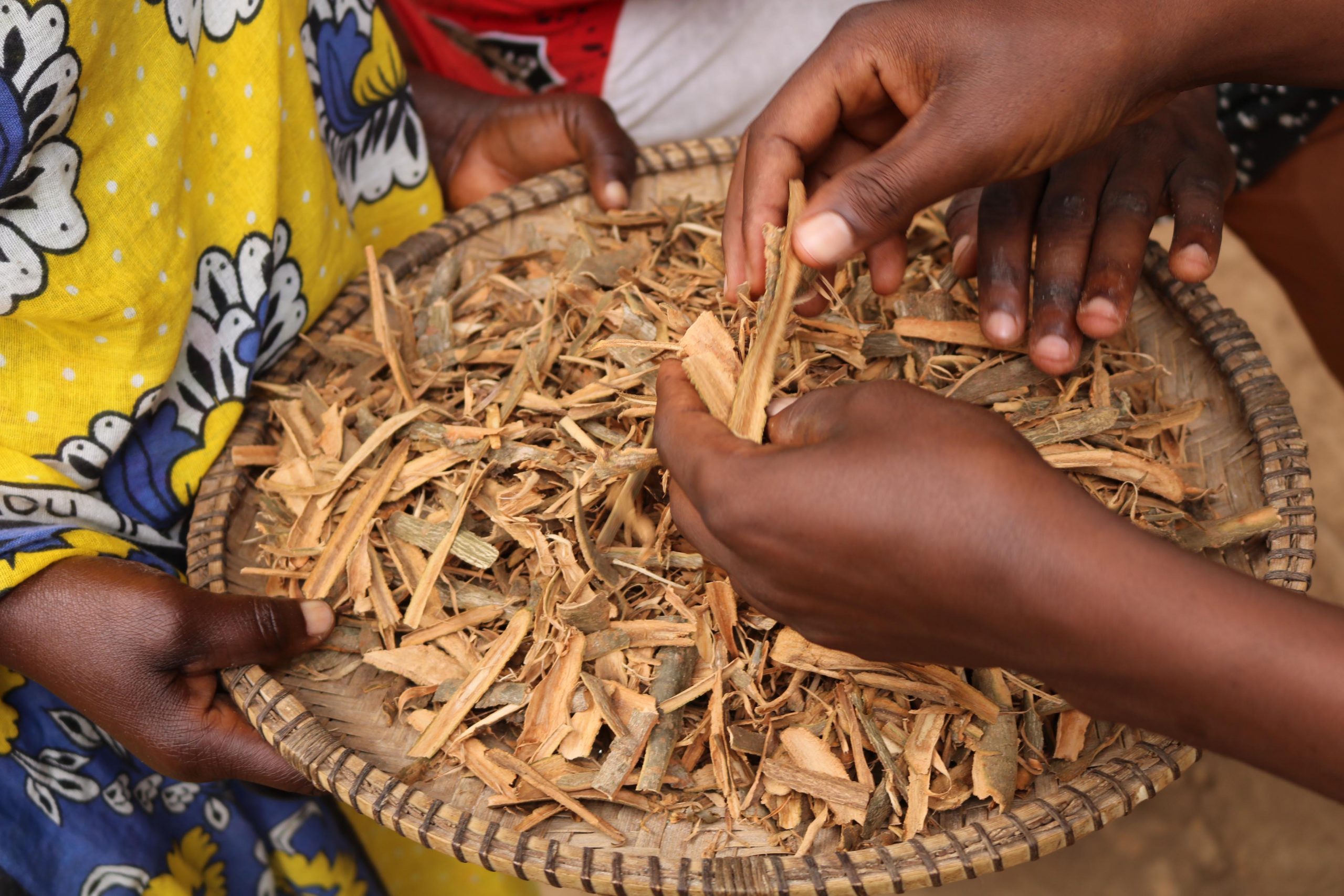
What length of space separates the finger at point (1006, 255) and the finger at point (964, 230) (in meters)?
0.02

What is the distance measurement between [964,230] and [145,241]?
0.95 metres

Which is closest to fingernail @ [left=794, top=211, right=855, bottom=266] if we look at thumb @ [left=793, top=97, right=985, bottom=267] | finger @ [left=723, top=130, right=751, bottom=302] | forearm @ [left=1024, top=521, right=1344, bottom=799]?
thumb @ [left=793, top=97, right=985, bottom=267]

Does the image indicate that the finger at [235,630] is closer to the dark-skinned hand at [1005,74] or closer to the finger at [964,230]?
the dark-skinned hand at [1005,74]

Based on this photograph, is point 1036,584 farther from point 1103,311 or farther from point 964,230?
point 964,230

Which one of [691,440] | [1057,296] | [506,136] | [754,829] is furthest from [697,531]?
[506,136]

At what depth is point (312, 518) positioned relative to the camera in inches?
45.9

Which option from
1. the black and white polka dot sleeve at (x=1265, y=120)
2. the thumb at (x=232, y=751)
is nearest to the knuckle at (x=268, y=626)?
the thumb at (x=232, y=751)

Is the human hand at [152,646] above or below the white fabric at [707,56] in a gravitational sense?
below

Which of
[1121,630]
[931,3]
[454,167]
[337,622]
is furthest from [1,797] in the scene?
[931,3]

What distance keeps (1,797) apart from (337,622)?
1.52 ft

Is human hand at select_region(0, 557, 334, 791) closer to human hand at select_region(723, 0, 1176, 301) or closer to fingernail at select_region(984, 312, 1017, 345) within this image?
human hand at select_region(723, 0, 1176, 301)

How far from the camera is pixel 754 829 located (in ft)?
3.13

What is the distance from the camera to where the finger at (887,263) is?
1.10 m

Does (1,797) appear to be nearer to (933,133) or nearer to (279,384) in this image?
(279,384)
